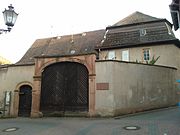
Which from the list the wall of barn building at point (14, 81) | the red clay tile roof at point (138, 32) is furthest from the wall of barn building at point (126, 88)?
the red clay tile roof at point (138, 32)

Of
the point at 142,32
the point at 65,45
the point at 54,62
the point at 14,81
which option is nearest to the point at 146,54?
the point at 142,32

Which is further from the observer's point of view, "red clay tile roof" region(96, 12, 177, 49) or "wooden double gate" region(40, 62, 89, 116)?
"red clay tile roof" region(96, 12, 177, 49)

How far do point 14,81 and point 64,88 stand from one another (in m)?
5.34

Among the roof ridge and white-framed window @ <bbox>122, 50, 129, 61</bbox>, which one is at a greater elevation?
the roof ridge

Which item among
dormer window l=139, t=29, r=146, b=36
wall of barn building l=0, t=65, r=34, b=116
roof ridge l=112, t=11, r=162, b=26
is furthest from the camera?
roof ridge l=112, t=11, r=162, b=26

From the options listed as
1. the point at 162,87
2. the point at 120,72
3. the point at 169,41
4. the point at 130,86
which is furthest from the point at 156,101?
the point at 169,41

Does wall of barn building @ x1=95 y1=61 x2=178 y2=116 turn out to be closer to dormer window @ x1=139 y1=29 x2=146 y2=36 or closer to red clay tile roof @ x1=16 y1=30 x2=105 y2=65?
dormer window @ x1=139 y1=29 x2=146 y2=36

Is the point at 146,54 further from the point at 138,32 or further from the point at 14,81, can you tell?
the point at 14,81

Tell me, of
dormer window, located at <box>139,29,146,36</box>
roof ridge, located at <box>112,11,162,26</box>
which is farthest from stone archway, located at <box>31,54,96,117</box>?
roof ridge, located at <box>112,11,162,26</box>

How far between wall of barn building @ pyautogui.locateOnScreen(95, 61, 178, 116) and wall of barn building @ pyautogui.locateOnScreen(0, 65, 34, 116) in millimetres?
6477

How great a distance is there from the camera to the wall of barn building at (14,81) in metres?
16.7

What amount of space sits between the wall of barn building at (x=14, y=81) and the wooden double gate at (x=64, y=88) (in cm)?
199

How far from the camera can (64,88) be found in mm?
14828

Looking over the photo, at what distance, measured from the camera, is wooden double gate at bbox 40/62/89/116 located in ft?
46.9
